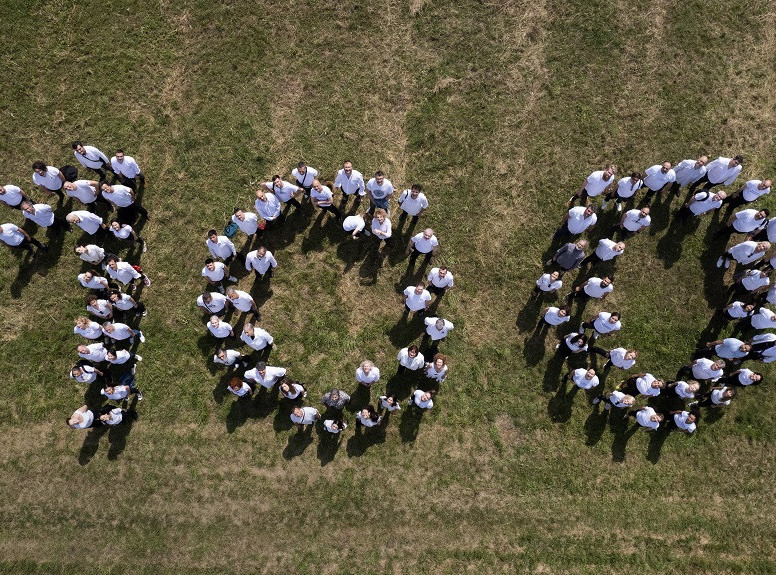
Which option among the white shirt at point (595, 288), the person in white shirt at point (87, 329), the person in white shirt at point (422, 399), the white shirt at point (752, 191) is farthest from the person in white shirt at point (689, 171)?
the person in white shirt at point (87, 329)

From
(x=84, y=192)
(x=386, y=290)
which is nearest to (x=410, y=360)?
(x=386, y=290)

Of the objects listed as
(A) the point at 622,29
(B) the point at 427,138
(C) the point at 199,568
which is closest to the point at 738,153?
(A) the point at 622,29

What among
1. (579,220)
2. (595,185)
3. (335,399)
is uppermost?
(595,185)

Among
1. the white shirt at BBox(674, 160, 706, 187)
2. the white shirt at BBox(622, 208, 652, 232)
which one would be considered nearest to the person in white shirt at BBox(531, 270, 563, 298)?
the white shirt at BBox(622, 208, 652, 232)

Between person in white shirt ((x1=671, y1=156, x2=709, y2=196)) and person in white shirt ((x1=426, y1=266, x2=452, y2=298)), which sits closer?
person in white shirt ((x1=426, y1=266, x2=452, y2=298))

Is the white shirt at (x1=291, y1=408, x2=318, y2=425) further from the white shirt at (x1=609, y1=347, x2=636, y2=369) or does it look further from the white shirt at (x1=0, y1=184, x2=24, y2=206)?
the white shirt at (x1=0, y1=184, x2=24, y2=206)

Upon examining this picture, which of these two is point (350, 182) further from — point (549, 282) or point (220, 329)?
point (549, 282)
